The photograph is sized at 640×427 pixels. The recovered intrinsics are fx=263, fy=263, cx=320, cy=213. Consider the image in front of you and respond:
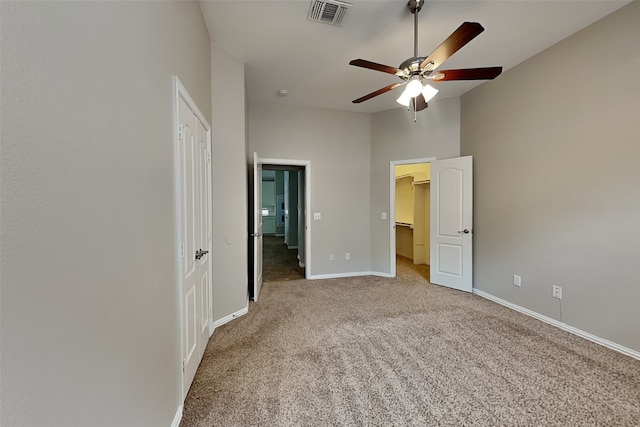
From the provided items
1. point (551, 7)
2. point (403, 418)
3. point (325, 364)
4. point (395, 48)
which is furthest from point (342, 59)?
point (403, 418)

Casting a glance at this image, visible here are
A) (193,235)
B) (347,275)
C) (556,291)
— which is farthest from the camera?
(347,275)

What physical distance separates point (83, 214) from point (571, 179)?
381 centimetres

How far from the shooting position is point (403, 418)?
5.24 feet

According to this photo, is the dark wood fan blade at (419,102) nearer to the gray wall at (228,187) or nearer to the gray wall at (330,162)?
the gray wall at (228,187)

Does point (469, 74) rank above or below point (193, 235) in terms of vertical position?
above

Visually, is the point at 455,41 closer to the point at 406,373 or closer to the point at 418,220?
the point at 406,373

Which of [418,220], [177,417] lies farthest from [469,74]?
[418,220]

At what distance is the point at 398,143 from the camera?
458 centimetres

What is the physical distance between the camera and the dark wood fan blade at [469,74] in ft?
6.78

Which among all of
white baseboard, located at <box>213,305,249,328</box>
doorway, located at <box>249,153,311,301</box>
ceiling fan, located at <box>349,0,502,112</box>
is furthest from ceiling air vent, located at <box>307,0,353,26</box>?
white baseboard, located at <box>213,305,249,328</box>

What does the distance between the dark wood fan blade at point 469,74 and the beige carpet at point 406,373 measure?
233 cm

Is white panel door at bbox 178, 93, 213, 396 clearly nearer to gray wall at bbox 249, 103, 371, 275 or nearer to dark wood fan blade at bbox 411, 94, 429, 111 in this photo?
gray wall at bbox 249, 103, 371, 275

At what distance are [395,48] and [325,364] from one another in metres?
3.19

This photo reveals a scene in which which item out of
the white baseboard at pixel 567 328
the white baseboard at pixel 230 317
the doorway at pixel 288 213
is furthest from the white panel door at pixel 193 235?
the white baseboard at pixel 567 328
